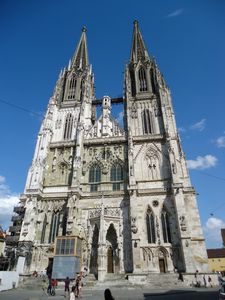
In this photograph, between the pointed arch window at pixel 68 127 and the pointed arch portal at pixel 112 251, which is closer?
the pointed arch portal at pixel 112 251

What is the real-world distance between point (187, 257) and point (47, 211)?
15116mm

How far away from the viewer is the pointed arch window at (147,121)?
29305 mm

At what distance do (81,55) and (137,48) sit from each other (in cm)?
1077

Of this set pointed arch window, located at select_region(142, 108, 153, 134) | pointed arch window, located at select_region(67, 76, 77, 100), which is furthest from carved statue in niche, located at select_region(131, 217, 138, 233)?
pointed arch window, located at select_region(67, 76, 77, 100)

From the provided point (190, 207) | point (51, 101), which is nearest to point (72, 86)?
point (51, 101)

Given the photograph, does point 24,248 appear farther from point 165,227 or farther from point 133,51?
point 133,51

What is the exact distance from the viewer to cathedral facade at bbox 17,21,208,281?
20656 millimetres

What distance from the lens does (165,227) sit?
2198 centimetres

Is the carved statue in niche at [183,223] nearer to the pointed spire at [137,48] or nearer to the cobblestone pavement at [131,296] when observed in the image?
the cobblestone pavement at [131,296]

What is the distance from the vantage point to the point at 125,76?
3459 centimetres

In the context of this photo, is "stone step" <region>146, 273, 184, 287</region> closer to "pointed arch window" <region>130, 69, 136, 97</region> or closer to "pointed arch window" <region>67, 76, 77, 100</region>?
"pointed arch window" <region>130, 69, 136, 97</region>

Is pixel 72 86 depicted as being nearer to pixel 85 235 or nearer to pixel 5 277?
pixel 85 235

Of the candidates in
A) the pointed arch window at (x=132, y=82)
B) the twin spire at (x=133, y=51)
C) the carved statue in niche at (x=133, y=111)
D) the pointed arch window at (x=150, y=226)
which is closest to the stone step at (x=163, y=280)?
the pointed arch window at (x=150, y=226)

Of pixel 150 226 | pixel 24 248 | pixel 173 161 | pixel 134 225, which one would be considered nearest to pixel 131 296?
pixel 134 225
